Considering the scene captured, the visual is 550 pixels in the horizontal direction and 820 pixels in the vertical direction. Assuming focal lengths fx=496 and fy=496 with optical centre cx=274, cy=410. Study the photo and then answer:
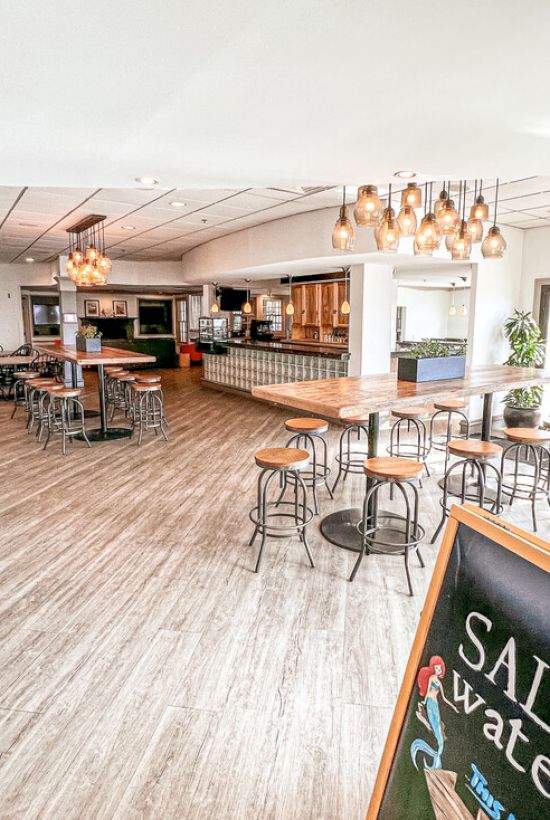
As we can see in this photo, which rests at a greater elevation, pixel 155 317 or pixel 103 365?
pixel 155 317

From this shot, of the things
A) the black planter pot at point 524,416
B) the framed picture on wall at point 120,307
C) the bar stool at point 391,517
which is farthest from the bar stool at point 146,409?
the framed picture on wall at point 120,307

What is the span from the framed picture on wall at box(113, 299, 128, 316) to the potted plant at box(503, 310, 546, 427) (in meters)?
11.8

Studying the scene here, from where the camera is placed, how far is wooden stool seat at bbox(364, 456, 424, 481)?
116 inches

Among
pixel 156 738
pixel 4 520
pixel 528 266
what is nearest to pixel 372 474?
pixel 156 738

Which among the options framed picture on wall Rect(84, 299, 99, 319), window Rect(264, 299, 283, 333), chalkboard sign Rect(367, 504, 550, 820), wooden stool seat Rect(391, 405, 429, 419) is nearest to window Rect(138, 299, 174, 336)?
framed picture on wall Rect(84, 299, 99, 319)

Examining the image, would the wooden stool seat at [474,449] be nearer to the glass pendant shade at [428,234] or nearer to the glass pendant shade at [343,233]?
the glass pendant shade at [428,234]

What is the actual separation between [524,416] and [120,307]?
12.3 m

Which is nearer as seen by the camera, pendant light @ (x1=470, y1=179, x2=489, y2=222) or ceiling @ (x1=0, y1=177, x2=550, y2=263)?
pendant light @ (x1=470, y1=179, x2=489, y2=222)

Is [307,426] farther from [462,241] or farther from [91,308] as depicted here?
[91,308]

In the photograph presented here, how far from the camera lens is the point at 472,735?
3.01 feet

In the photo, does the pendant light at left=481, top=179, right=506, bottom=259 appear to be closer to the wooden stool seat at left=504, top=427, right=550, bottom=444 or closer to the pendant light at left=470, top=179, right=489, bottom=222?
the pendant light at left=470, top=179, right=489, bottom=222

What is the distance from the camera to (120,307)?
15398mm

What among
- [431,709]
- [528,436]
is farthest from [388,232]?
[431,709]

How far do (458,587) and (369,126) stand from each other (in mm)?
2110
